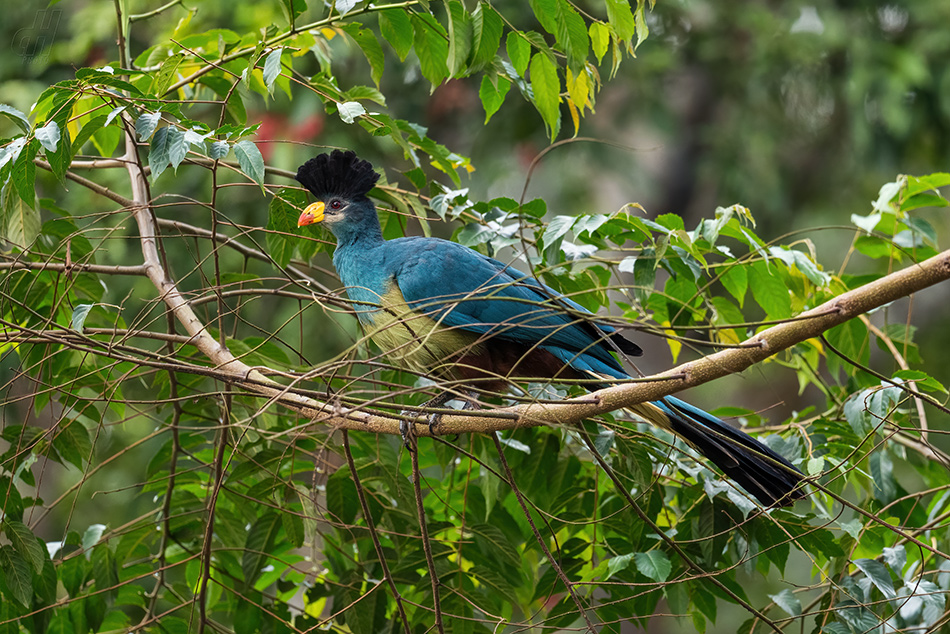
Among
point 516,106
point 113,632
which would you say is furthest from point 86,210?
point 113,632

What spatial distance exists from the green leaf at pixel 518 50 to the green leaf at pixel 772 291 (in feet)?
2.72

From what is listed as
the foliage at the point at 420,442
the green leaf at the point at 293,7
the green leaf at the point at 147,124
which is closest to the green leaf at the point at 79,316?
the foliage at the point at 420,442

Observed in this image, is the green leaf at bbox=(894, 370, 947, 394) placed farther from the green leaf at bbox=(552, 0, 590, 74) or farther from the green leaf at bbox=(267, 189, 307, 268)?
the green leaf at bbox=(267, 189, 307, 268)

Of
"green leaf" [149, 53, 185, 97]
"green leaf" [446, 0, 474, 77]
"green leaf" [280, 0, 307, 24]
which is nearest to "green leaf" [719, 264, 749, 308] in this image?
"green leaf" [446, 0, 474, 77]

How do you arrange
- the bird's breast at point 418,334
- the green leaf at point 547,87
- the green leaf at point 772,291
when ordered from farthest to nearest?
the bird's breast at point 418,334, the green leaf at point 772,291, the green leaf at point 547,87

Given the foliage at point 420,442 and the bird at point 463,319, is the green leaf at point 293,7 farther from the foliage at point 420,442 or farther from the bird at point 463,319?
the bird at point 463,319

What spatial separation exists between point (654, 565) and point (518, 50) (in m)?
1.33

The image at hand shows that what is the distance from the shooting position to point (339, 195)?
9.67 ft

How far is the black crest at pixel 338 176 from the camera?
2.85 m

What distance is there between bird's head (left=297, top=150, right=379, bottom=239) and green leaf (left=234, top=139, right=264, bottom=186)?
98 cm

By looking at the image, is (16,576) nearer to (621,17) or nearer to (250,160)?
(250,160)

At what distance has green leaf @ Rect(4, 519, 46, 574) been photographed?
2.04 meters

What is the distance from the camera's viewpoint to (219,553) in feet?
7.99

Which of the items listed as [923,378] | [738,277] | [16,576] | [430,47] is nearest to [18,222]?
[16,576]
